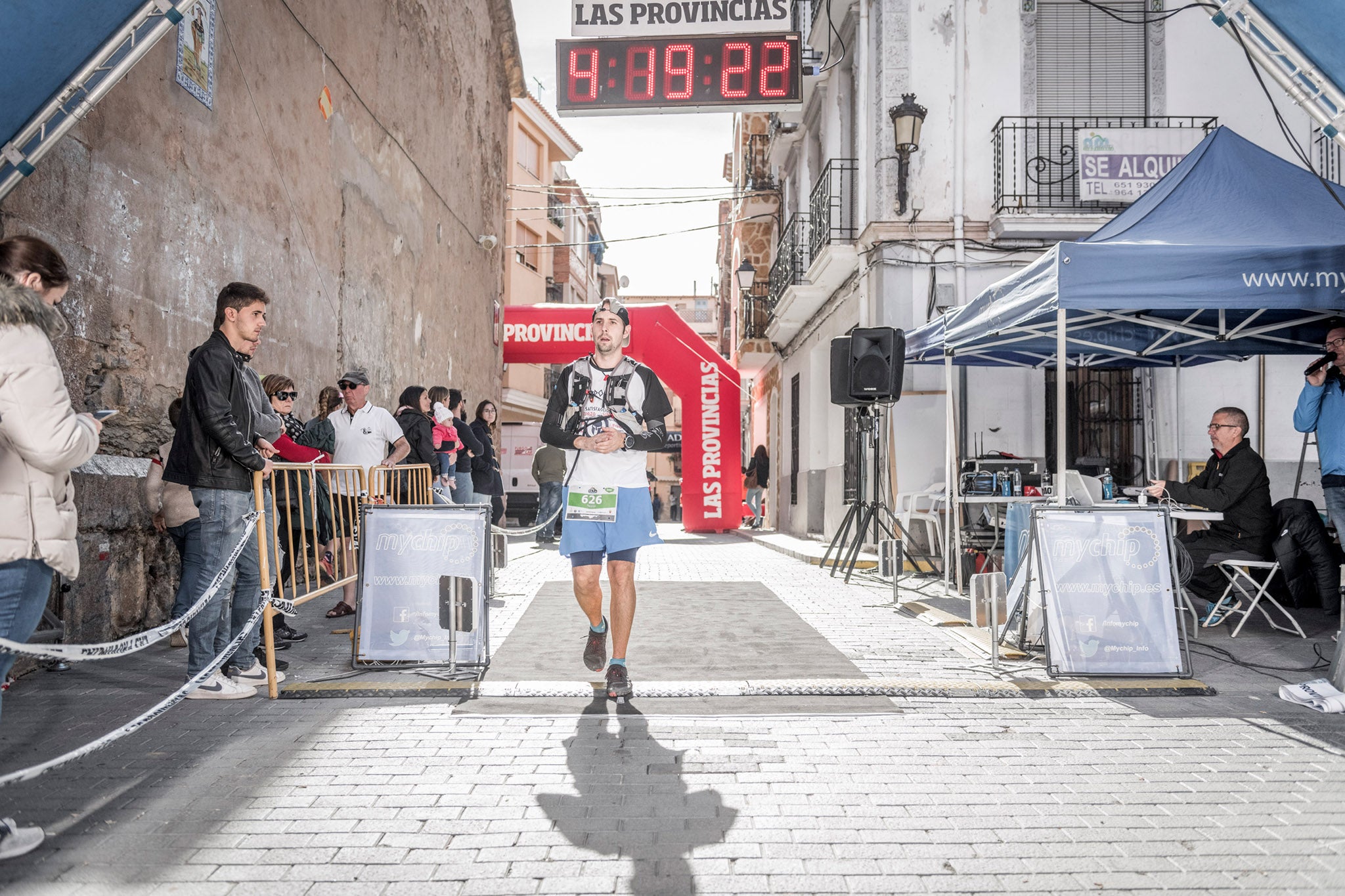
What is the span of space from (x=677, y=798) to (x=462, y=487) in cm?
786

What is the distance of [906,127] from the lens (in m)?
11.9

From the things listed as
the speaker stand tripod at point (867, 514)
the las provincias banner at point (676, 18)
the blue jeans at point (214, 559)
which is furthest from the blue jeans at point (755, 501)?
the blue jeans at point (214, 559)

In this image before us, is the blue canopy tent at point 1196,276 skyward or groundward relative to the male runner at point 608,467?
skyward

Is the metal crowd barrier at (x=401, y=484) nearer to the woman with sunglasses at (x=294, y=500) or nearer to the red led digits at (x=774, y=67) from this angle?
the woman with sunglasses at (x=294, y=500)

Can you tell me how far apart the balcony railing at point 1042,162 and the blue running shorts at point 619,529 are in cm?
892

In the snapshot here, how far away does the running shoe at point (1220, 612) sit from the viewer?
6953mm

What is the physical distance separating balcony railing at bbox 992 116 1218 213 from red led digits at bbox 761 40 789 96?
2.93 meters

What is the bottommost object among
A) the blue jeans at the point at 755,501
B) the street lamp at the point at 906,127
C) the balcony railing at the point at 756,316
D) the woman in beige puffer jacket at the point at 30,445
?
the blue jeans at the point at 755,501

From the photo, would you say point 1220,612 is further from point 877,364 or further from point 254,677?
point 254,677

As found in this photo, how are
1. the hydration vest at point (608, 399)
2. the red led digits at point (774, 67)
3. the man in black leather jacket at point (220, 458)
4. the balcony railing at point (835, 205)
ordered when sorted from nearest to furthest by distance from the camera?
the man in black leather jacket at point (220, 458) → the hydration vest at point (608, 399) → the red led digits at point (774, 67) → the balcony railing at point (835, 205)

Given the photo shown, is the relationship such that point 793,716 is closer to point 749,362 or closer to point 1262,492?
point 1262,492

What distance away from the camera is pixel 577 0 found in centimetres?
1147

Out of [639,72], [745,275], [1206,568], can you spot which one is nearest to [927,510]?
[1206,568]

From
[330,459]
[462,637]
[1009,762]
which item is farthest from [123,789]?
[330,459]
